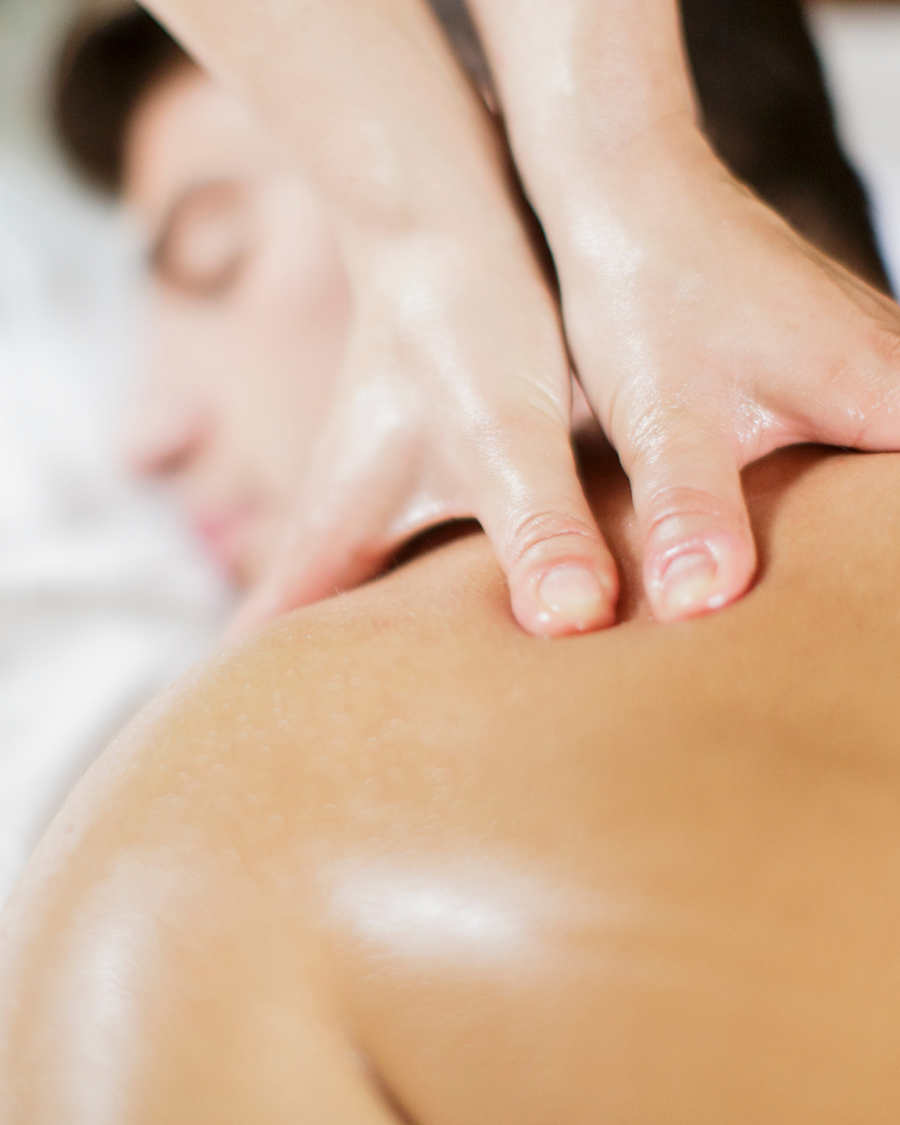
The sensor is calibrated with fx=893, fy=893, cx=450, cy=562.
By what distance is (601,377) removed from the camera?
556 mm

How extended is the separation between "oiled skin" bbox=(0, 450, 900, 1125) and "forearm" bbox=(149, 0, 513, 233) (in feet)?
1.14

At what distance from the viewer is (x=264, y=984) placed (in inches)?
13.3

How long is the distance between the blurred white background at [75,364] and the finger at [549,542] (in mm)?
792

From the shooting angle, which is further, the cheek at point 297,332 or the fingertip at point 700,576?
the cheek at point 297,332

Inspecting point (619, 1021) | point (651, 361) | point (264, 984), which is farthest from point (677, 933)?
point (651, 361)

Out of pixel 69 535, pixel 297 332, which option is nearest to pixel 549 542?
pixel 297 332

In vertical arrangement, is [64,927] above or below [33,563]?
above

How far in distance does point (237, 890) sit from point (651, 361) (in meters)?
0.36

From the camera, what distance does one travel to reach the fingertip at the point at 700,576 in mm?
422

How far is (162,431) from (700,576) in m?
1.01

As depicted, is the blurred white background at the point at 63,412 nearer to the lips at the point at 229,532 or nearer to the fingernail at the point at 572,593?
A: the lips at the point at 229,532

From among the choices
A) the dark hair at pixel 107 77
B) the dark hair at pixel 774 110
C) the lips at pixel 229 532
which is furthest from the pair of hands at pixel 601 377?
the dark hair at pixel 107 77

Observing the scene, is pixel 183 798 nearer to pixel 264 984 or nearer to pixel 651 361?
pixel 264 984

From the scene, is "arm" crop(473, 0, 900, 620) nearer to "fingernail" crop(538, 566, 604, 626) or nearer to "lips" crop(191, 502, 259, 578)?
"fingernail" crop(538, 566, 604, 626)
